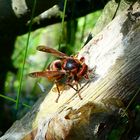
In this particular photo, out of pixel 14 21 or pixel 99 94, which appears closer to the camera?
pixel 99 94

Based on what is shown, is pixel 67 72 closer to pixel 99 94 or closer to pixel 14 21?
pixel 99 94

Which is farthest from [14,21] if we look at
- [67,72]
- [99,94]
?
[99,94]

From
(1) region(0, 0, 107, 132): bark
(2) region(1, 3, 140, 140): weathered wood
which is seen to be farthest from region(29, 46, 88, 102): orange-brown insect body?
(1) region(0, 0, 107, 132): bark

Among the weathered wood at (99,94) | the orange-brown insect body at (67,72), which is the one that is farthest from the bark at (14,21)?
the weathered wood at (99,94)

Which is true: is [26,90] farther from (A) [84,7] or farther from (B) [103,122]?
(B) [103,122]

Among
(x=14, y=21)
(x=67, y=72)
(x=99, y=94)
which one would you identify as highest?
(x=14, y=21)

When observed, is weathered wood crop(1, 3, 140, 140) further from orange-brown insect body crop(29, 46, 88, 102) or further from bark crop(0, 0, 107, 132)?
bark crop(0, 0, 107, 132)

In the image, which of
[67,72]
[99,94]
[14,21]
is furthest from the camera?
[14,21]

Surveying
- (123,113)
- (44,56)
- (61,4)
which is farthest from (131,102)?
(44,56)

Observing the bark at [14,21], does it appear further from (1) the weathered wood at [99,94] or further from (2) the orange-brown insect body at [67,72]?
(1) the weathered wood at [99,94]
